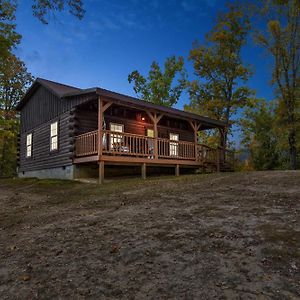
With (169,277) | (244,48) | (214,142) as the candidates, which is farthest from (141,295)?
(214,142)

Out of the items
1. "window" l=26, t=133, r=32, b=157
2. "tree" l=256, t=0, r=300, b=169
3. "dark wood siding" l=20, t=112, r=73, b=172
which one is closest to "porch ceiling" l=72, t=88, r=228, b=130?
"dark wood siding" l=20, t=112, r=73, b=172

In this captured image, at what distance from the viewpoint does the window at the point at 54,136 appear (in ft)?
59.1

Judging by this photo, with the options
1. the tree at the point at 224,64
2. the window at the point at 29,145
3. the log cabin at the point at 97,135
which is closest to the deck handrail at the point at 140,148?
the log cabin at the point at 97,135

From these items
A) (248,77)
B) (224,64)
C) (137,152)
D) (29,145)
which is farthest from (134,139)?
(248,77)

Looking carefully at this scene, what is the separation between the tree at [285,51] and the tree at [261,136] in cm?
192

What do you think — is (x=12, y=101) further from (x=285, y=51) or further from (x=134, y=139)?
(x=285, y=51)

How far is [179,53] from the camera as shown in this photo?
3919cm

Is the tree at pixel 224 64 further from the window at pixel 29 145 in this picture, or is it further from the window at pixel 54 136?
the window at pixel 29 145

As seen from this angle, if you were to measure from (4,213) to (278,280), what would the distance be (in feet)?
25.1

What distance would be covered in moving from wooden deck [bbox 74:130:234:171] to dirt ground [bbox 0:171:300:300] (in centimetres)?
617

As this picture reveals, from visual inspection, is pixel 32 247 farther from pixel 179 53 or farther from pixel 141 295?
pixel 179 53

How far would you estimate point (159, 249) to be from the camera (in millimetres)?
4621

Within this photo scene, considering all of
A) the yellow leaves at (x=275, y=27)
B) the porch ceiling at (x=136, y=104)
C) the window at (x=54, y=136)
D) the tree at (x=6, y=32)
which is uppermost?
the yellow leaves at (x=275, y=27)

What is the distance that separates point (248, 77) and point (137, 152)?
1574cm
